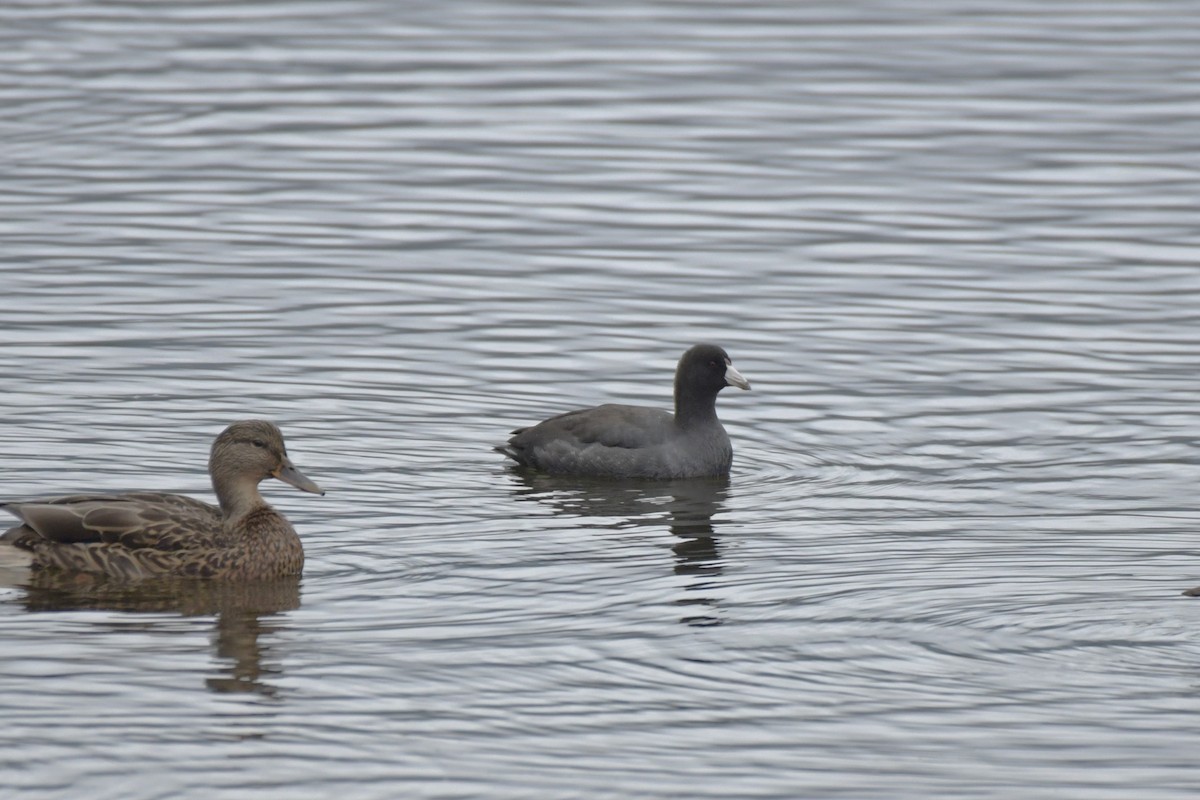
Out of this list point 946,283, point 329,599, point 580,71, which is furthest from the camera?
point 580,71

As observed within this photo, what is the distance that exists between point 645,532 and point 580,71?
1921 centimetres

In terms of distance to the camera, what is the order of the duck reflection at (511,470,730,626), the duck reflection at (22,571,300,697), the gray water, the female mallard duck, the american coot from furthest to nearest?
the american coot < the duck reflection at (511,470,730,626) < the female mallard duck < the duck reflection at (22,571,300,697) < the gray water

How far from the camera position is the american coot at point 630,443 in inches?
635

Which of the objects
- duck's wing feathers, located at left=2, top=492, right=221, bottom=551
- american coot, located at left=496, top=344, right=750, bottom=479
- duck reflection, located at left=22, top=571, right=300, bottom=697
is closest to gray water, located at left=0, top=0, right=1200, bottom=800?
duck reflection, located at left=22, top=571, right=300, bottom=697

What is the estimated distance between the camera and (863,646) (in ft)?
38.4

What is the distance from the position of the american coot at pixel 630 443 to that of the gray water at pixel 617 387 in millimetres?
162

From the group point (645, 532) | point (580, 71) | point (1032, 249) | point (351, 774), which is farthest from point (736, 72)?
point (351, 774)

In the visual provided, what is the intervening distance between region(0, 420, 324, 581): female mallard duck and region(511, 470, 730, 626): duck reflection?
230cm

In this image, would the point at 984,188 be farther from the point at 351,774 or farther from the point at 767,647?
the point at 351,774

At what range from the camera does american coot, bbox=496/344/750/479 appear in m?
16.1

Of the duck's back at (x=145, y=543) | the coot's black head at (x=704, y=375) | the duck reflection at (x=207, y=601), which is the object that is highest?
the coot's black head at (x=704, y=375)

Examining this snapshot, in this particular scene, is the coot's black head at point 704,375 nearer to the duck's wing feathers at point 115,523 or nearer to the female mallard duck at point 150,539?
the female mallard duck at point 150,539

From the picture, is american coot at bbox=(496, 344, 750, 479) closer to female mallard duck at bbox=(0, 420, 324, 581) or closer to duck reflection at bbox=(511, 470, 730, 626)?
duck reflection at bbox=(511, 470, 730, 626)

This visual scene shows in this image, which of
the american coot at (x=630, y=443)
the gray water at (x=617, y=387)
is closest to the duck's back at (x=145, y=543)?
the gray water at (x=617, y=387)
